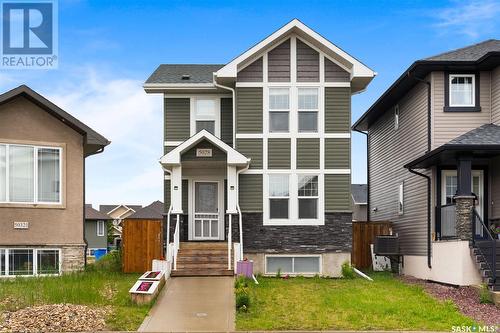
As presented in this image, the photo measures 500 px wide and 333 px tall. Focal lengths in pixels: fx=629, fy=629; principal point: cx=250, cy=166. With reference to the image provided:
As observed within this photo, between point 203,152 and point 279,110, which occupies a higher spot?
point 279,110

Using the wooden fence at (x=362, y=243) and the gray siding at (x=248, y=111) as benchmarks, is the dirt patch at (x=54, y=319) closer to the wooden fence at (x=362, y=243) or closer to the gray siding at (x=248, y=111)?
the gray siding at (x=248, y=111)

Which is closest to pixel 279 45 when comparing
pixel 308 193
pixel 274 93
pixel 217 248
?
pixel 274 93

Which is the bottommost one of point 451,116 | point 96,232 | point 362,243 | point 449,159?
point 96,232

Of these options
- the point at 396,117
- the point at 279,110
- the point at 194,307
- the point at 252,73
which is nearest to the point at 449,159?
the point at 279,110

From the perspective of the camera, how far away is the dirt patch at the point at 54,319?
37.8 ft

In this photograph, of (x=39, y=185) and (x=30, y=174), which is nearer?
(x=30, y=174)

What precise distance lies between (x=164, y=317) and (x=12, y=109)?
936 centimetres

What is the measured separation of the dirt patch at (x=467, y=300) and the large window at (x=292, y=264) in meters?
3.28

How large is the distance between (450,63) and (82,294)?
11937 millimetres

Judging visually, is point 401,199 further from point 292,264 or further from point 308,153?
point 292,264

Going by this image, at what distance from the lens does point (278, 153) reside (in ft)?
65.5

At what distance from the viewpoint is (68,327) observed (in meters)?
11.6

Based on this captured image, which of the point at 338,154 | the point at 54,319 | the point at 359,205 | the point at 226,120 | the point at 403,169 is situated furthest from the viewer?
the point at 359,205

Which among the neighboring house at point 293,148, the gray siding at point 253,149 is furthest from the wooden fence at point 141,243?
the gray siding at point 253,149
